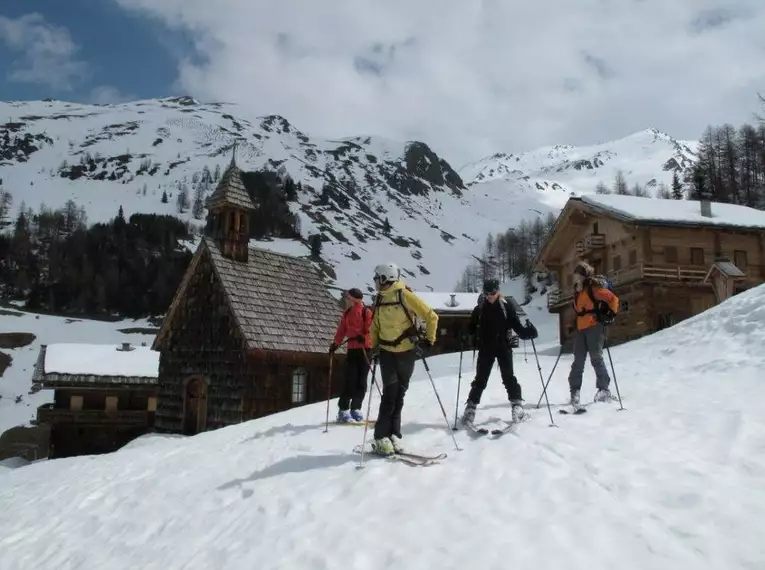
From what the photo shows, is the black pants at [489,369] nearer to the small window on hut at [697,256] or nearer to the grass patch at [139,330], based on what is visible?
the small window on hut at [697,256]

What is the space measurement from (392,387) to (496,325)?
2.14 meters

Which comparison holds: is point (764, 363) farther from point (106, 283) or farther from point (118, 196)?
point (118, 196)

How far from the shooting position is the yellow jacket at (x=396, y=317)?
7.54m

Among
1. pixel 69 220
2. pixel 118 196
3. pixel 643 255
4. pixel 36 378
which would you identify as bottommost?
pixel 36 378

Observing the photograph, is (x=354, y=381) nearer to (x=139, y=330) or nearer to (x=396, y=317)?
(x=396, y=317)

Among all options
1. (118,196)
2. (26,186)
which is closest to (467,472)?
(118,196)

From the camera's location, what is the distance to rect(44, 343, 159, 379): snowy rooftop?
36.3 meters

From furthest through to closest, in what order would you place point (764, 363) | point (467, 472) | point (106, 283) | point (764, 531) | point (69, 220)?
point (69, 220) < point (106, 283) < point (764, 363) < point (467, 472) < point (764, 531)

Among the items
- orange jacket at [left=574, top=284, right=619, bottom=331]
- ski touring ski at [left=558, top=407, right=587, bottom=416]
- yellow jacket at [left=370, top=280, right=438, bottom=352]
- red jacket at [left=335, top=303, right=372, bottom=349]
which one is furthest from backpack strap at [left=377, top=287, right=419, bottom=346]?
orange jacket at [left=574, top=284, right=619, bottom=331]

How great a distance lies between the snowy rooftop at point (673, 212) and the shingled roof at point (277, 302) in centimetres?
1777

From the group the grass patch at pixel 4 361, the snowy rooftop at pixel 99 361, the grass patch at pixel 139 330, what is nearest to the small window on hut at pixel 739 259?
the snowy rooftop at pixel 99 361

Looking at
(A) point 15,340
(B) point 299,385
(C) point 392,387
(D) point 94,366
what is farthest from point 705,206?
(A) point 15,340

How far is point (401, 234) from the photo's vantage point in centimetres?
15988

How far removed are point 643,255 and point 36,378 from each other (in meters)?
35.3
